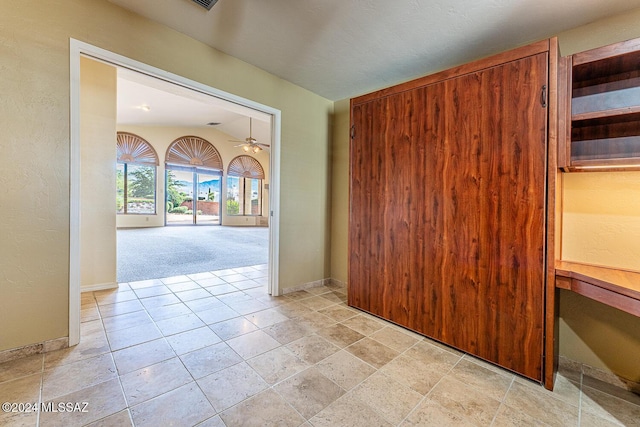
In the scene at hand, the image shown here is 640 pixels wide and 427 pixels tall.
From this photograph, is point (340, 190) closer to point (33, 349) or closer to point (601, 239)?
point (601, 239)

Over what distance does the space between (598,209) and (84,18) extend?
12.8 feet

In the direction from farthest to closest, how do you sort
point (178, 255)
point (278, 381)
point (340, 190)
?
Answer: 1. point (178, 255)
2. point (340, 190)
3. point (278, 381)

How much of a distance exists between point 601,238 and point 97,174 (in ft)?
16.1

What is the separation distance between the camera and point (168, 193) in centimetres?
1006

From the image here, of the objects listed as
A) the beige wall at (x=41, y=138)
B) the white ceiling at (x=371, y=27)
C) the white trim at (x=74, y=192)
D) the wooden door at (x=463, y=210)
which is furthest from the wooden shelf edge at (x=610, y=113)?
the white trim at (x=74, y=192)

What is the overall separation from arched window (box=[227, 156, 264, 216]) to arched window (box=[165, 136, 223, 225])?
0.52 metres

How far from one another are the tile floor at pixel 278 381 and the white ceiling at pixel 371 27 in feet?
8.33

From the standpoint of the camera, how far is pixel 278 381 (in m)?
1.64

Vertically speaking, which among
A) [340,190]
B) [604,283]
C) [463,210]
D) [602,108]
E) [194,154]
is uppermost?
[194,154]

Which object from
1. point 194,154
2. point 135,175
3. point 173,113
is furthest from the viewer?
point 194,154

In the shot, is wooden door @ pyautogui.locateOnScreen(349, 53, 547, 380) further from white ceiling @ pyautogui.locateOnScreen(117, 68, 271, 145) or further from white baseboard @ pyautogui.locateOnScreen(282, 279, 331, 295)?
white ceiling @ pyautogui.locateOnScreen(117, 68, 271, 145)

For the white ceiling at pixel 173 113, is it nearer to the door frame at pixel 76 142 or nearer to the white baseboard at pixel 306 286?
the door frame at pixel 76 142

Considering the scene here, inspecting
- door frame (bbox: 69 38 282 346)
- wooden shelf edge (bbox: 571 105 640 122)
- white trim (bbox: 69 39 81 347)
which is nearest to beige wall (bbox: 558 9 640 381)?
wooden shelf edge (bbox: 571 105 640 122)

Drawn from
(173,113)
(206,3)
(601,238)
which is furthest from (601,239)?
(173,113)
